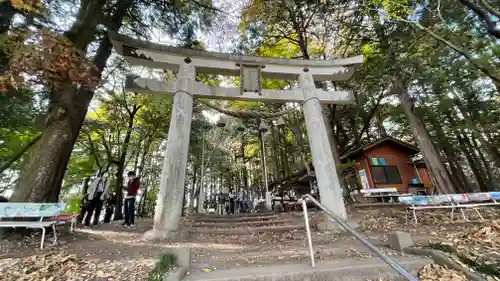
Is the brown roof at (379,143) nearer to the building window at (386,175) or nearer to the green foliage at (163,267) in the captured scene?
the building window at (386,175)

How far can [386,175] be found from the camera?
1466 cm

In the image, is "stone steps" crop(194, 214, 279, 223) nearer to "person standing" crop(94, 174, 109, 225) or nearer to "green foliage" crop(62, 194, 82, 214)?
"person standing" crop(94, 174, 109, 225)

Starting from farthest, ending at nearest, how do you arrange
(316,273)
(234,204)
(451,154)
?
(451,154), (234,204), (316,273)

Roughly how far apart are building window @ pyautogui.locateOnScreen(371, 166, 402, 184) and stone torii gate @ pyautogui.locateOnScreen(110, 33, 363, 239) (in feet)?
32.2

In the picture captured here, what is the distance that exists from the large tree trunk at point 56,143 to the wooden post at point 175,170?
74.0 inches

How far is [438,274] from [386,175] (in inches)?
542

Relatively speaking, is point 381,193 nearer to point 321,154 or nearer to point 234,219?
point 321,154

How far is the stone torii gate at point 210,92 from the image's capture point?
4.91 meters

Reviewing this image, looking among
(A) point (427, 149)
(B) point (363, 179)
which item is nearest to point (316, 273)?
(A) point (427, 149)

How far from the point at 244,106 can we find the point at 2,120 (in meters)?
10.5

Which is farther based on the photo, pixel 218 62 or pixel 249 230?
Answer: pixel 218 62

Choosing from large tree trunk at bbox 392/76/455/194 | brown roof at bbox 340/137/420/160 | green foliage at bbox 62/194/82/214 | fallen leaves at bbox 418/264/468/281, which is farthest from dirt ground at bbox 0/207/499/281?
green foliage at bbox 62/194/82/214

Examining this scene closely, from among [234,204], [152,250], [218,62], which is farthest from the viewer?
[234,204]

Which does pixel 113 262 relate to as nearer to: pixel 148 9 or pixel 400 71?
pixel 148 9
